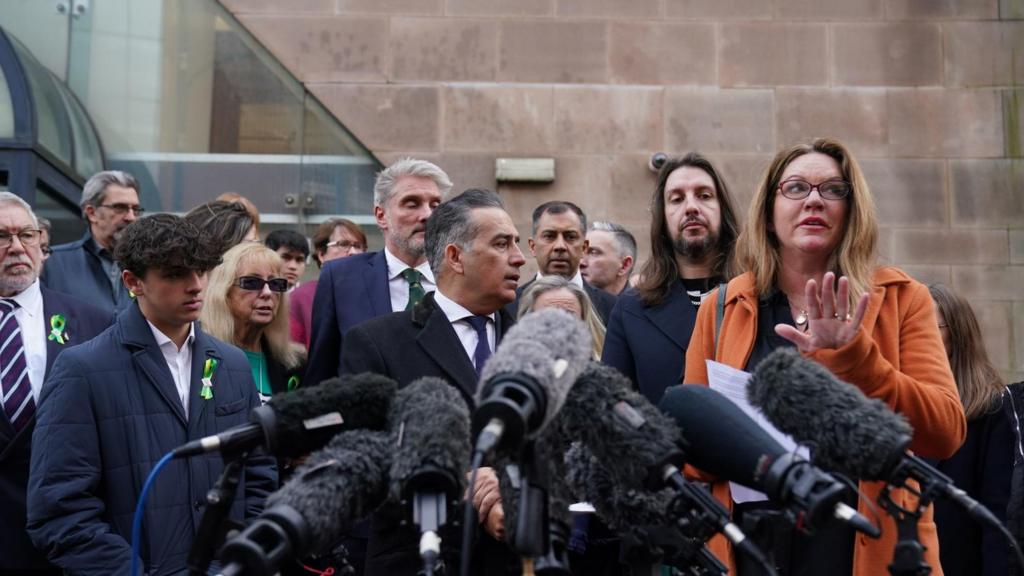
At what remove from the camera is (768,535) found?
2744 millimetres

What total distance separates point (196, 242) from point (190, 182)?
17.9ft

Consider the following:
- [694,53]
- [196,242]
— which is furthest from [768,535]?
[694,53]

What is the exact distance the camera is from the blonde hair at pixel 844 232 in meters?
3.81

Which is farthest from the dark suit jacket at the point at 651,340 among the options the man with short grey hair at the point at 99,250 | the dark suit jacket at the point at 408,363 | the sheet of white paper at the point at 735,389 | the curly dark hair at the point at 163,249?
the man with short grey hair at the point at 99,250

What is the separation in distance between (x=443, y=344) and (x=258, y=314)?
1.67 metres

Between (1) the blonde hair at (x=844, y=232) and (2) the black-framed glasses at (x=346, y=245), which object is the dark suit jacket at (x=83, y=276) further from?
(1) the blonde hair at (x=844, y=232)

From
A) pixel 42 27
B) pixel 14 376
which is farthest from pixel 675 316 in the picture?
pixel 42 27

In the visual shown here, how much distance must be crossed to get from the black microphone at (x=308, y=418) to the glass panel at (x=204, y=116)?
260 inches

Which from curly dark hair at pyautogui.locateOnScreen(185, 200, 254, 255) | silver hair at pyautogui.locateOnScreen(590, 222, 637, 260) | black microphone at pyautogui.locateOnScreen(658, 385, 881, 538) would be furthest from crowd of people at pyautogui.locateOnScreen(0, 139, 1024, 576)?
silver hair at pyautogui.locateOnScreen(590, 222, 637, 260)

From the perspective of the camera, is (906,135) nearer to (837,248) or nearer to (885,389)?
(837,248)

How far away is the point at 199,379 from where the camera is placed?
4535 mm

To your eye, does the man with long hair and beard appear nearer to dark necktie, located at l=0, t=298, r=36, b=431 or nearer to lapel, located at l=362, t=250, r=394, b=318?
lapel, located at l=362, t=250, r=394, b=318

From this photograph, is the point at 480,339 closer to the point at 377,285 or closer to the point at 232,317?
the point at 377,285

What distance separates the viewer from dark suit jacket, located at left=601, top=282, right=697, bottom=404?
464cm
